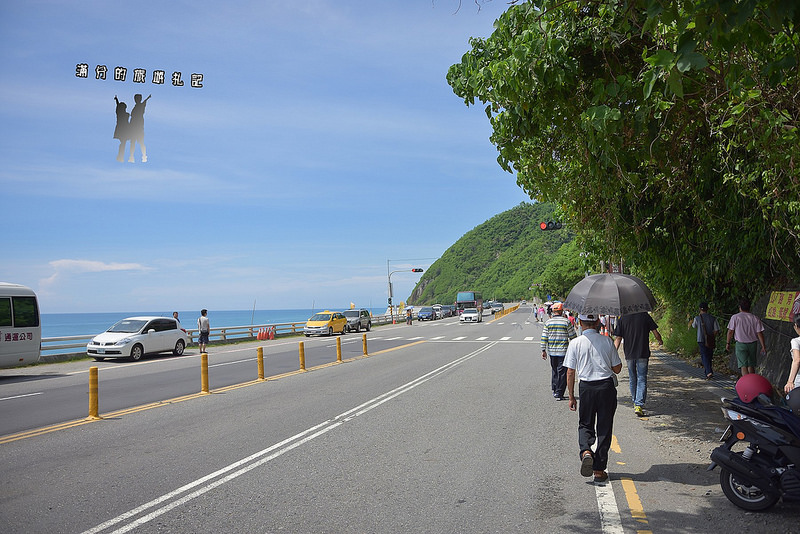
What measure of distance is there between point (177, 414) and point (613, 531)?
806cm

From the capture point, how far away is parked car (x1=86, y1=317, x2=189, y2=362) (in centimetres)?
2275

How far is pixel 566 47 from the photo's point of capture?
735 centimetres

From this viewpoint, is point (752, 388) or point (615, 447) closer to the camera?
point (752, 388)

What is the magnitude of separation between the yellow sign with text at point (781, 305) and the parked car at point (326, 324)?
97.2 feet

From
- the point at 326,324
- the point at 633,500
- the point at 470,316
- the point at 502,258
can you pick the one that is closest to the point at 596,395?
the point at 633,500

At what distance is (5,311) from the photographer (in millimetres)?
17422

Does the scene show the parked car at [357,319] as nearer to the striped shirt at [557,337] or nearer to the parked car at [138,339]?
the parked car at [138,339]

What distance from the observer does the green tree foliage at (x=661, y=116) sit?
468cm

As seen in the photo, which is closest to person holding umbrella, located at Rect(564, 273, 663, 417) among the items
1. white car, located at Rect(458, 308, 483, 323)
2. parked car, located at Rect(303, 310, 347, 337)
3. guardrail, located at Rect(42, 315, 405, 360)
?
guardrail, located at Rect(42, 315, 405, 360)

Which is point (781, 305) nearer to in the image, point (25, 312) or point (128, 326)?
point (25, 312)

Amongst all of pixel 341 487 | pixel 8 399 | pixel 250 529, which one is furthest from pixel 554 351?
pixel 8 399

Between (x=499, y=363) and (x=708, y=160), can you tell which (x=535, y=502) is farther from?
(x=499, y=363)

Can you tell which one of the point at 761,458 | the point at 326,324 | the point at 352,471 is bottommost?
the point at 352,471

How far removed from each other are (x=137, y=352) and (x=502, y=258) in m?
151
